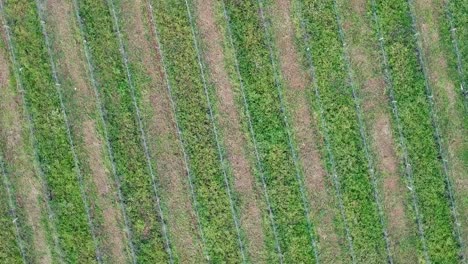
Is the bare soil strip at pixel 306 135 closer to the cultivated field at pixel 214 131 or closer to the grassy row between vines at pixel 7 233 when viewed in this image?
the cultivated field at pixel 214 131

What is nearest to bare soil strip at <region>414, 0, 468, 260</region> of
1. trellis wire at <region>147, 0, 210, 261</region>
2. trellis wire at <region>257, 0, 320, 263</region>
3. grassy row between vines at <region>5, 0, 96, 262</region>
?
trellis wire at <region>257, 0, 320, 263</region>

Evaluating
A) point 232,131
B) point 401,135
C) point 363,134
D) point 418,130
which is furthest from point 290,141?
point 418,130

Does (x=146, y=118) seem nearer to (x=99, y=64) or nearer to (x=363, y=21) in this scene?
(x=99, y=64)

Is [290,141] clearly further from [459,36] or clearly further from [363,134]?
→ [459,36]

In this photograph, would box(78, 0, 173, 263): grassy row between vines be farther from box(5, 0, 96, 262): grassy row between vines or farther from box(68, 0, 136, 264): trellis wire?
box(5, 0, 96, 262): grassy row between vines

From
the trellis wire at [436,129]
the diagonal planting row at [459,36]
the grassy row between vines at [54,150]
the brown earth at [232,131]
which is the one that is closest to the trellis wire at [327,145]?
the brown earth at [232,131]

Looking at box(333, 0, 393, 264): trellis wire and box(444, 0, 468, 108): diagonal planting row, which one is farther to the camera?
box(333, 0, 393, 264): trellis wire
